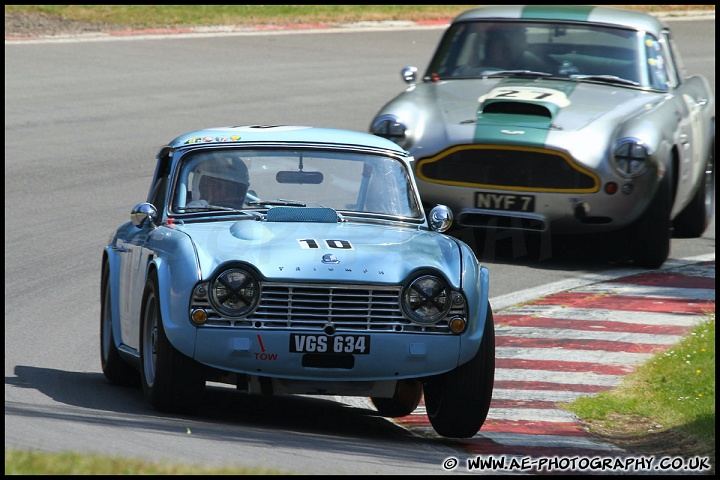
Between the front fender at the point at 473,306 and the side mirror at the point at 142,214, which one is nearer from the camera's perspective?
the front fender at the point at 473,306

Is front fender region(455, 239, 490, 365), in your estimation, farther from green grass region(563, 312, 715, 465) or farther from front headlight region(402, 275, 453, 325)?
green grass region(563, 312, 715, 465)

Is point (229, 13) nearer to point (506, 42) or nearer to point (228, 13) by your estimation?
point (228, 13)

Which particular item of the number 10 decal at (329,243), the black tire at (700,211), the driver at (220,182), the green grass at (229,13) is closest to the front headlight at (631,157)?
the black tire at (700,211)

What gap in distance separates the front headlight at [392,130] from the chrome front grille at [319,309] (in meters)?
4.91

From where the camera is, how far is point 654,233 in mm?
11492

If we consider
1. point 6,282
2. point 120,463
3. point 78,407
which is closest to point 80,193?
point 6,282

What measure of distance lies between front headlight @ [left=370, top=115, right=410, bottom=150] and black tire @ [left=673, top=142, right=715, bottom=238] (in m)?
3.12

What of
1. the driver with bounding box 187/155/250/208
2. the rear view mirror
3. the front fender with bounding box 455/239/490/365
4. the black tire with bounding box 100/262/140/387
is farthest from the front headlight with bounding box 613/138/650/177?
the black tire with bounding box 100/262/140/387

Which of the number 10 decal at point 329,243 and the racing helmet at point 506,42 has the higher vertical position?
the racing helmet at point 506,42

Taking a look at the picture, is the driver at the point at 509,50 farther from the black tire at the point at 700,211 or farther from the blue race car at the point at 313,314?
the blue race car at the point at 313,314

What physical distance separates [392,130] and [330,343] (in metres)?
5.15

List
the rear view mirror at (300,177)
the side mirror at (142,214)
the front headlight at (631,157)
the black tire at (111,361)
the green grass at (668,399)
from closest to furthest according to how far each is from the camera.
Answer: the green grass at (668,399) → the side mirror at (142,214) → the rear view mirror at (300,177) → the black tire at (111,361) → the front headlight at (631,157)

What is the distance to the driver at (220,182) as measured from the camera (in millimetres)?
7598

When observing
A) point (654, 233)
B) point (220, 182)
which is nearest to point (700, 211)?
point (654, 233)
